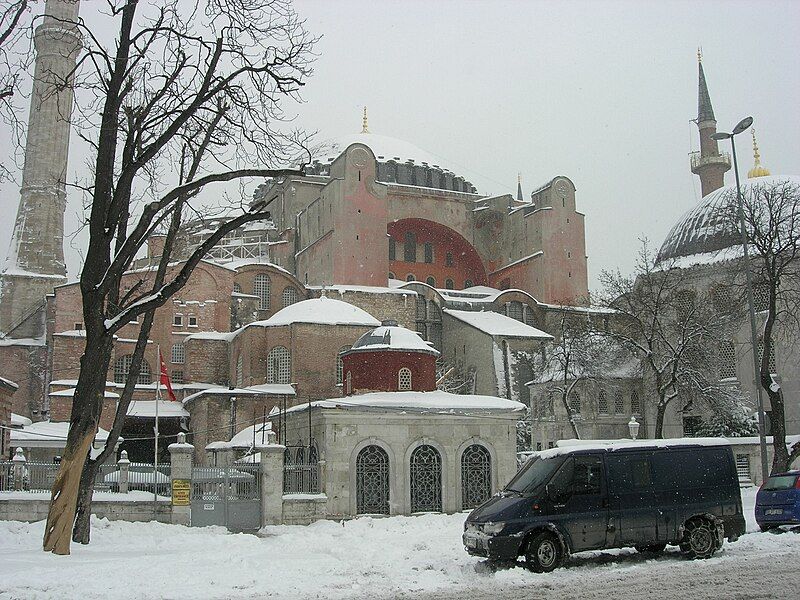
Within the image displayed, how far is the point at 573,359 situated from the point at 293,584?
91.1ft

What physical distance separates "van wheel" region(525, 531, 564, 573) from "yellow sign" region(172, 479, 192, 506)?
10447 mm

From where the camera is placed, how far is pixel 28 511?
18734 millimetres

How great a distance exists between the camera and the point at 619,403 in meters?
40.4

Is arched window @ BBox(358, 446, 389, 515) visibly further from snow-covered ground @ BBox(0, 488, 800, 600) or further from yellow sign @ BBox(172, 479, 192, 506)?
snow-covered ground @ BBox(0, 488, 800, 600)

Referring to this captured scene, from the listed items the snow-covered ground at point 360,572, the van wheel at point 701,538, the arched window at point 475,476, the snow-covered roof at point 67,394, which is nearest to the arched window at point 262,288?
the snow-covered roof at point 67,394

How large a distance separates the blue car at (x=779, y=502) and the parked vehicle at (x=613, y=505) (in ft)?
5.84

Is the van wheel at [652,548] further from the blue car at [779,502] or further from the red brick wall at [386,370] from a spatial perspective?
the red brick wall at [386,370]

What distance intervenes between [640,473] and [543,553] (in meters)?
2.08

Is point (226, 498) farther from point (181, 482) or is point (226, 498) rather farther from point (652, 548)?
point (652, 548)

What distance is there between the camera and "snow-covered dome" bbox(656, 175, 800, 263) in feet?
134

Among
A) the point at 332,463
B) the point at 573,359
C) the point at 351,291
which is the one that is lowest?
the point at 332,463

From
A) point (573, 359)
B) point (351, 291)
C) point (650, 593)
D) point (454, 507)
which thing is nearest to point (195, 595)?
point (650, 593)

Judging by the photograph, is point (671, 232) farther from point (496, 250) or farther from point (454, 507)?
point (454, 507)

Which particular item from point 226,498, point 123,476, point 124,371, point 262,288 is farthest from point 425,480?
point 262,288
